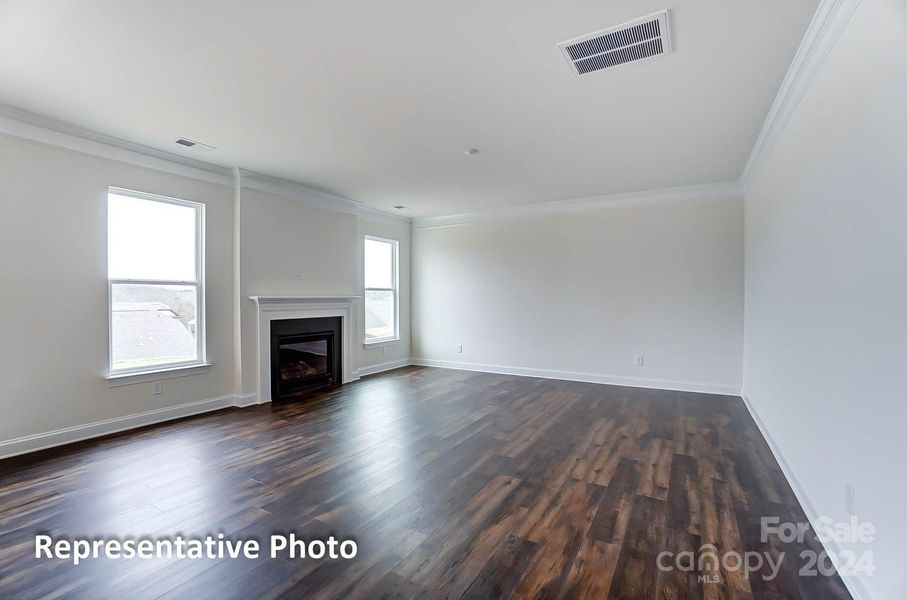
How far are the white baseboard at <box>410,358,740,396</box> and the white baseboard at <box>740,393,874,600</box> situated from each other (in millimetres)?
967

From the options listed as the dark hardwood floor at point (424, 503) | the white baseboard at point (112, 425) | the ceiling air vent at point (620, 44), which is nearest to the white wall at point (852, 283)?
the dark hardwood floor at point (424, 503)

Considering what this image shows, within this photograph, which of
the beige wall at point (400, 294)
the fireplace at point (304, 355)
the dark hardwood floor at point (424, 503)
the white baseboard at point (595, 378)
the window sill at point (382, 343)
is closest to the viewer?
the dark hardwood floor at point (424, 503)

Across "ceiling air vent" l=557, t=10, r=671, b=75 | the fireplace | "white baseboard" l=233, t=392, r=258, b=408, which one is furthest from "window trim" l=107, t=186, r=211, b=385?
"ceiling air vent" l=557, t=10, r=671, b=75

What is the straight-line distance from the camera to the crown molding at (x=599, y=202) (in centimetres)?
534

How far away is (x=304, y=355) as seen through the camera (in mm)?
5707

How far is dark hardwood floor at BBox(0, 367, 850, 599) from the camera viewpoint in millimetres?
1854

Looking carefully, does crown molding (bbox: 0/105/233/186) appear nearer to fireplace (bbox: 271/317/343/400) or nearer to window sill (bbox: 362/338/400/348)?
fireplace (bbox: 271/317/343/400)

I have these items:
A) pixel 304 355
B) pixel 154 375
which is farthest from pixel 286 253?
pixel 154 375

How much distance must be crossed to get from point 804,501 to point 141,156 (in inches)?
236

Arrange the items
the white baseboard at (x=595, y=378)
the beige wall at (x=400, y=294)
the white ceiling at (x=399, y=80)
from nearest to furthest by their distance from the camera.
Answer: the white ceiling at (x=399, y=80)
the white baseboard at (x=595, y=378)
the beige wall at (x=400, y=294)

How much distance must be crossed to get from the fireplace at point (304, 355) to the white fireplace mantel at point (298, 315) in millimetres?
75

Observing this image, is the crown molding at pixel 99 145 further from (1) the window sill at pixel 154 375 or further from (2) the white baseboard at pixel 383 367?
(2) the white baseboard at pixel 383 367

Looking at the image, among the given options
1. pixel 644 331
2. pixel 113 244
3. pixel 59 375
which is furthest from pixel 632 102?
pixel 59 375

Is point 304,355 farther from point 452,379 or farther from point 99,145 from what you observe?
point 99,145
